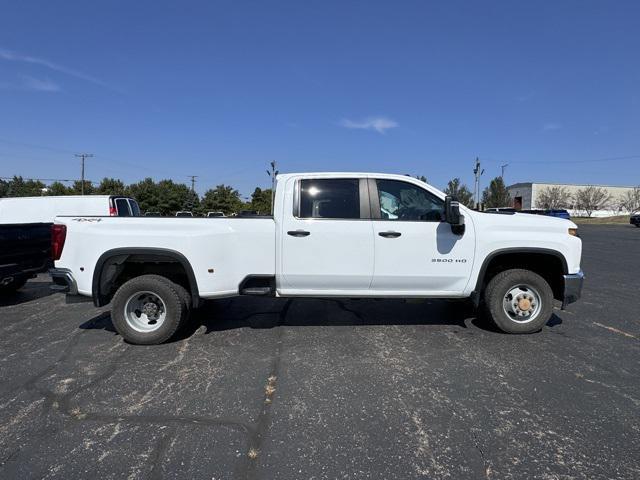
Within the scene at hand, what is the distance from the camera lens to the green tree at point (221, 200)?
85.0 meters

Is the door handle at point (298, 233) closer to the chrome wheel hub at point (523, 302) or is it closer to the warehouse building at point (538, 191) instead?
the chrome wheel hub at point (523, 302)

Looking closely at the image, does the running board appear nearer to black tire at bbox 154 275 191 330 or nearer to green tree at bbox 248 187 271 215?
black tire at bbox 154 275 191 330

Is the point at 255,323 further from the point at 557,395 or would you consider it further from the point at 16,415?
the point at 557,395

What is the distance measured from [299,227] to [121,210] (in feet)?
27.6

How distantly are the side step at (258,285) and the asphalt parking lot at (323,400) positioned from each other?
0.62 meters

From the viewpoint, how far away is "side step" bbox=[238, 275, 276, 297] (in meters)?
4.89

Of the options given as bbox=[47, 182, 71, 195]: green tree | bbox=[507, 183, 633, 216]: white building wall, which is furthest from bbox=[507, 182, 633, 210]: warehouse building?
bbox=[47, 182, 71, 195]: green tree

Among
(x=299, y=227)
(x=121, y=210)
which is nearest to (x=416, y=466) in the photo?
(x=299, y=227)

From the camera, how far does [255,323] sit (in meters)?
5.74

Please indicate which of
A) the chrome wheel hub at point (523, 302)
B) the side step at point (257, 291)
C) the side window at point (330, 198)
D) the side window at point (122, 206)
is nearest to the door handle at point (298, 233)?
the side window at point (330, 198)

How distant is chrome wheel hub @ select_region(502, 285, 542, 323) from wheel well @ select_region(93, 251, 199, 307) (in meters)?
3.83

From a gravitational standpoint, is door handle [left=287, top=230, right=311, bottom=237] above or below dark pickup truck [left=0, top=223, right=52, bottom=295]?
above

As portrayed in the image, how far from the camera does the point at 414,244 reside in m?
4.91

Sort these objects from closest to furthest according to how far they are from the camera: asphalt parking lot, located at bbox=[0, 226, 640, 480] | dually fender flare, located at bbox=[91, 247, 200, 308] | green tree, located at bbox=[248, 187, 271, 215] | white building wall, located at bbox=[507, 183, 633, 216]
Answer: asphalt parking lot, located at bbox=[0, 226, 640, 480] < dually fender flare, located at bbox=[91, 247, 200, 308] < green tree, located at bbox=[248, 187, 271, 215] < white building wall, located at bbox=[507, 183, 633, 216]
